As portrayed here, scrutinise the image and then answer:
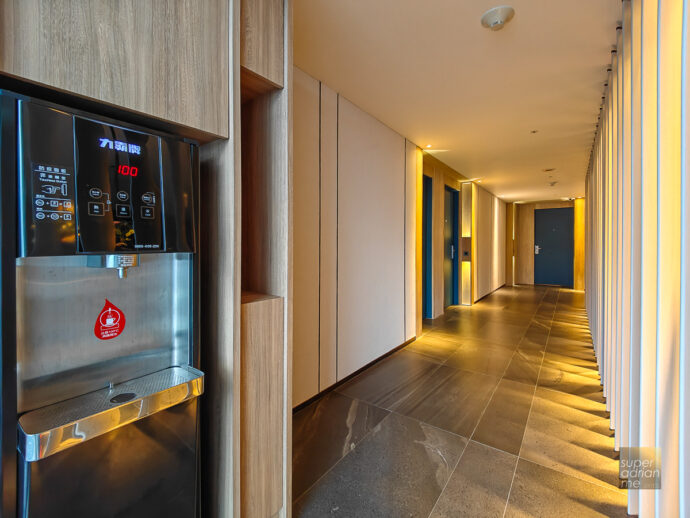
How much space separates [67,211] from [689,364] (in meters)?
1.86

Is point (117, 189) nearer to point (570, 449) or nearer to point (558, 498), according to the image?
point (558, 498)

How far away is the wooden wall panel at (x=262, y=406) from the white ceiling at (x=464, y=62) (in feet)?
6.16

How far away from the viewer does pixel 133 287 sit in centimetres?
112

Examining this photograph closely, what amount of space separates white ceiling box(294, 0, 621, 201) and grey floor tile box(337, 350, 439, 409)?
288 cm

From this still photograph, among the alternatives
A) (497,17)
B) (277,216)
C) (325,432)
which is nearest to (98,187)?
(277,216)

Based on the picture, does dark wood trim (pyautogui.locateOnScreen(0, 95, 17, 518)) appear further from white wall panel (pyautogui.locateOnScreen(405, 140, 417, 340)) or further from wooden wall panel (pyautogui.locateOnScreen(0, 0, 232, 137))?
white wall panel (pyautogui.locateOnScreen(405, 140, 417, 340))

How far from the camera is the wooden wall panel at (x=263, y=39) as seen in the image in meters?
1.37

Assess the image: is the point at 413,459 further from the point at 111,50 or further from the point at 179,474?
the point at 111,50

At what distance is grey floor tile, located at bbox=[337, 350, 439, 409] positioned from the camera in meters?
2.99

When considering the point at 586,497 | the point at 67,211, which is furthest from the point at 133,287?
the point at 586,497

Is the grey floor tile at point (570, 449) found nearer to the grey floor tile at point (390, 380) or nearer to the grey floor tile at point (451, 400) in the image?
the grey floor tile at point (451, 400)

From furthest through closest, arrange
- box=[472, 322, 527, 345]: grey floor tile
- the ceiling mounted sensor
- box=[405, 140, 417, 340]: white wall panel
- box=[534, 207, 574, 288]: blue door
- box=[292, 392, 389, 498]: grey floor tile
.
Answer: box=[534, 207, 574, 288]: blue door → box=[472, 322, 527, 345]: grey floor tile → box=[405, 140, 417, 340]: white wall panel → box=[292, 392, 389, 498]: grey floor tile → the ceiling mounted sensor

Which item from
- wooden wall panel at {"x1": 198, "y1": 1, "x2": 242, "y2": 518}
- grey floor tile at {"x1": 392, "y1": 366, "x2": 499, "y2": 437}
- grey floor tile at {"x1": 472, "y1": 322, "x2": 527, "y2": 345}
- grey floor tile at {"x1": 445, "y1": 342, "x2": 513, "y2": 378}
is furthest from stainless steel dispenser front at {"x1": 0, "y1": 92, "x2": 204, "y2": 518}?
grey floor tile at {"x1": 472, "y1": 322, "x2": 527, "y2": 345}

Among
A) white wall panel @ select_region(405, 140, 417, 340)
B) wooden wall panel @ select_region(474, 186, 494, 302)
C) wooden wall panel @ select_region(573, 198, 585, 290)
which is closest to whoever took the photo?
white wall panel @ select_region(405, 140, 417, 340)
